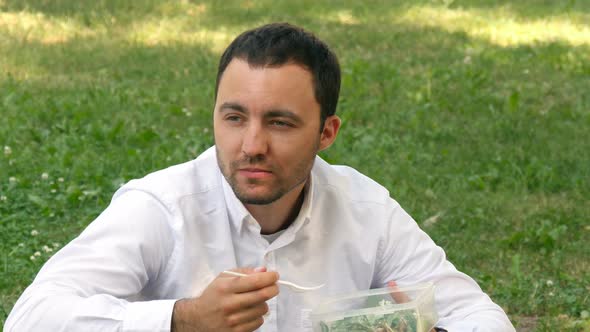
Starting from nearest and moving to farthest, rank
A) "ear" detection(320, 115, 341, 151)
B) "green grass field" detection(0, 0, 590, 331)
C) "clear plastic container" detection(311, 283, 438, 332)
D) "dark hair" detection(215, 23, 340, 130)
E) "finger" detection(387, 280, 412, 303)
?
1. "clear plastic container" detection(311, 283, 438, 332)
2. "finger" detection(387, 280, 412, 303)
3. "dark hair" detection(215, 23, 340, 130)
4. "ear" detection(320, 115, 341, 151)
5. "green grass field" detection(0, 0, 590, 331)

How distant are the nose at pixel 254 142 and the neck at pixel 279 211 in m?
0.24

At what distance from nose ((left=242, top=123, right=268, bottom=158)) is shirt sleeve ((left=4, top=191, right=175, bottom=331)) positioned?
0.31 metres

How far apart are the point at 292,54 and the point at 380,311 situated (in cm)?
77

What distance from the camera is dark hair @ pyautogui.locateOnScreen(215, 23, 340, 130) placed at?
307 cm

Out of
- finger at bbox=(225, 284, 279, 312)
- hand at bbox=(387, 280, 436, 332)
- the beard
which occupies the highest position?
the beard


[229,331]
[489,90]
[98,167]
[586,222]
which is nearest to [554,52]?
[489,90]

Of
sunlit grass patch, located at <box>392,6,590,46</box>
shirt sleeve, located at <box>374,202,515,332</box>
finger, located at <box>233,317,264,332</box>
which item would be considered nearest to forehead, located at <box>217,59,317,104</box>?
shirt sleeve, located at <box>374,202,515,332</box>

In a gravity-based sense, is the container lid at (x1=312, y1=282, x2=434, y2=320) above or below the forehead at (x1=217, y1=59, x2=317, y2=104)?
below

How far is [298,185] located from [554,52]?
7.12 meters

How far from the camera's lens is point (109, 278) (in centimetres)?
291

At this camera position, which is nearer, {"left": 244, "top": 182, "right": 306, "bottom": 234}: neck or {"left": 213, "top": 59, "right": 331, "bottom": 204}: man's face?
{"left": 213, "top": 59, "right": 331, "bottom": 204}: man's face

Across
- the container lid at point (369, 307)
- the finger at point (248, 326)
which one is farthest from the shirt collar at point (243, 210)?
the finger at point (248, 326)

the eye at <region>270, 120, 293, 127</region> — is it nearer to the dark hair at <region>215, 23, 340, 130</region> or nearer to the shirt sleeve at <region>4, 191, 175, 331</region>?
the dark hair at <region>215, 23, 340, 130</region>

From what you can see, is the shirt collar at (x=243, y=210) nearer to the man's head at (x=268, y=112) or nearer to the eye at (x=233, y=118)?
the man's head at (x=268, y=112)
